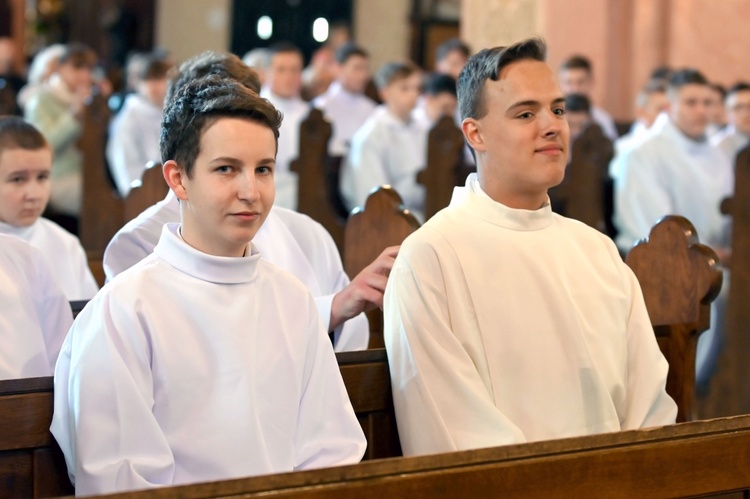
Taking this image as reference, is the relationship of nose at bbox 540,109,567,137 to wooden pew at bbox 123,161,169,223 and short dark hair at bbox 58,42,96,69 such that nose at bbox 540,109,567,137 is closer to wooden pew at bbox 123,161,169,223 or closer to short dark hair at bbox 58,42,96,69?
wooden pew at bbox 123,161,169,223

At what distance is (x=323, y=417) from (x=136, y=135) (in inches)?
220

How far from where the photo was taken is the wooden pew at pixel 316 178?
21.6ft

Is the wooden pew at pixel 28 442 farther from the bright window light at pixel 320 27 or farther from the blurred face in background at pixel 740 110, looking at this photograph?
the bright window light at pixel 320 27

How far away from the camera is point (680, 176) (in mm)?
6914

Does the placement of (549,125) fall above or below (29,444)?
above

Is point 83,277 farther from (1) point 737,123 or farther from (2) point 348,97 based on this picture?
(2) point 348,97

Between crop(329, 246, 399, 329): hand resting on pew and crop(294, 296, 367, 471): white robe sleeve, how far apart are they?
0.43 metres

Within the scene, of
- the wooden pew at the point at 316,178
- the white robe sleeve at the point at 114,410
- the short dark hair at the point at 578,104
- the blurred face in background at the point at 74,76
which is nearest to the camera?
the white robe sleeve at the point at 114,410

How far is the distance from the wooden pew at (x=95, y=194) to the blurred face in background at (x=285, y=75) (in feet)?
5.57

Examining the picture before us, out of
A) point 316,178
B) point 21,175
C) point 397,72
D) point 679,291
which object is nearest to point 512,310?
point 679,291

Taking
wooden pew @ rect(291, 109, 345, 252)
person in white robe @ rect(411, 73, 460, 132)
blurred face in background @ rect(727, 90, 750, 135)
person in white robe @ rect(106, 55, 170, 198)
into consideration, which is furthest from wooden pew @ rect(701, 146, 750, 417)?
person in white robe @ rect(106, 55, 170, 198)

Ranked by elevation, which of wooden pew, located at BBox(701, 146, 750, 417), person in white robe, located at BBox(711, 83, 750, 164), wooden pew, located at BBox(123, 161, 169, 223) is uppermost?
person in white robe, located at BBox(711, 83, 750, 164)

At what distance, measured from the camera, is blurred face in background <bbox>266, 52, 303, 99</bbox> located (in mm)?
8766

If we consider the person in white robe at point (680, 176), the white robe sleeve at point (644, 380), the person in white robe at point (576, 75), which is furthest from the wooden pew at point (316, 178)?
the white robe sleeve at point (644, 380)
